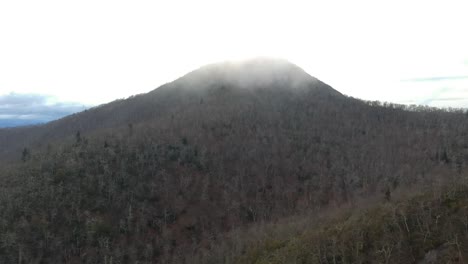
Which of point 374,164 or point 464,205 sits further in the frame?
point 374,164

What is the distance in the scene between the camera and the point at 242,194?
4577 inches

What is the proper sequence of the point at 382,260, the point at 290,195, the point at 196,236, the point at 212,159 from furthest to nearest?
the point at 212,159
the point at 290,195
the point at 196,236
the point at 382,260

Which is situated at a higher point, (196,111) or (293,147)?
(196,111)

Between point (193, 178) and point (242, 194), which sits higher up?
point (193, 178)

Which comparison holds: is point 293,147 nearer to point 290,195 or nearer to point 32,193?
point 290,195

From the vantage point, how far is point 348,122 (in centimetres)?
17512

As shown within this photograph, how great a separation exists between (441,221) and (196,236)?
65.9m

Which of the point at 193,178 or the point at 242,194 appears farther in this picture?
the point at 193,178

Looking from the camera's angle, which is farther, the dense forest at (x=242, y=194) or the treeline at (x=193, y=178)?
the treeline at (x=193, y=178)

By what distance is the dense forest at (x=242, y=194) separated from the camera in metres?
51.2

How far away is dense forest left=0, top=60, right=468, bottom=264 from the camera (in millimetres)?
51156

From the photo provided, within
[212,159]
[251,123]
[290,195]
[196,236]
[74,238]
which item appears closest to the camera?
[74,238]

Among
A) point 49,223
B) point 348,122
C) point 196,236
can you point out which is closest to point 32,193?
point 49,223

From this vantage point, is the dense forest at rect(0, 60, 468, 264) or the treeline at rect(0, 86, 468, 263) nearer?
the dense forest at rect(0, 60, 468, 264)
